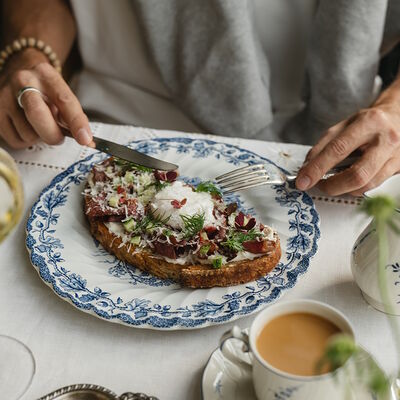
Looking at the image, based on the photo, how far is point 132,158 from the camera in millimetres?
1322

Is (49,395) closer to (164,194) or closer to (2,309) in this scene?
(2,309)

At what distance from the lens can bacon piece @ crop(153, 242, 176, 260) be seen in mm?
1099

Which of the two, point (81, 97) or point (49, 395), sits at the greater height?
point (49, 395)

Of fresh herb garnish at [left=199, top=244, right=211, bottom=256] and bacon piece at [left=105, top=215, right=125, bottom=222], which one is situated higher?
fresh herb garnish at [left=199, top=244, right=211, bottom=256]

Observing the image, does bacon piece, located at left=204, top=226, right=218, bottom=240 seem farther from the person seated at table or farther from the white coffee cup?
the person seated at table

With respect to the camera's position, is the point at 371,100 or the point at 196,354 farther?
the point at 371,100

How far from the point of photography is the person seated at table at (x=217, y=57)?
1.76m

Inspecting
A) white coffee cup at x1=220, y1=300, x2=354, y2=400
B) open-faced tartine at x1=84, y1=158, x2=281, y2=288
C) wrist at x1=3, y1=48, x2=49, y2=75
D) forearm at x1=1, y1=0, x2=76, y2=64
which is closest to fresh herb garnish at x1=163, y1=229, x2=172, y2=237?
open-faced tartine at x1=84, y1=158, x2=281, y2=288

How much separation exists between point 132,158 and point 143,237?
25 cm

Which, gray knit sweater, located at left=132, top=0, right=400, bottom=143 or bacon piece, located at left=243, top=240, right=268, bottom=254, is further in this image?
gray knit sweater, located at left=132, top=0, right=400, bottom=143

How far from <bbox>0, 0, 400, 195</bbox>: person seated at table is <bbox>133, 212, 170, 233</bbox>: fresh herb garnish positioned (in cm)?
66

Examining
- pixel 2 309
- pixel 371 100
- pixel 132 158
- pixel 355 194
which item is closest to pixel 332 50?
pixel 371 100

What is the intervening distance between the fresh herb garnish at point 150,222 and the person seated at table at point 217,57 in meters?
0.66

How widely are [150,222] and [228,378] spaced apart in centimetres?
39
